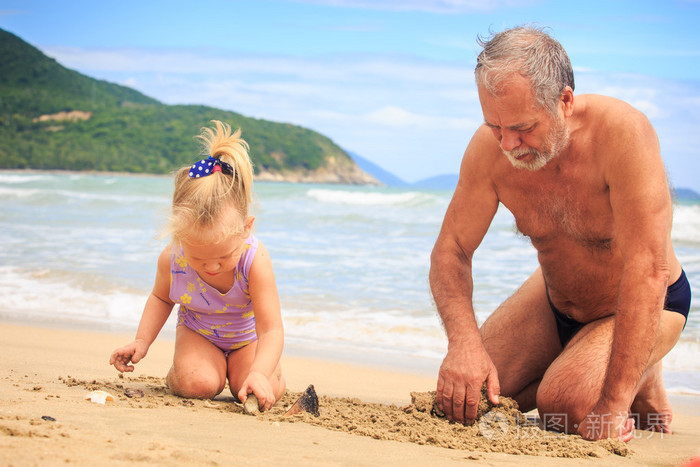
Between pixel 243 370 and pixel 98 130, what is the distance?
6938cm

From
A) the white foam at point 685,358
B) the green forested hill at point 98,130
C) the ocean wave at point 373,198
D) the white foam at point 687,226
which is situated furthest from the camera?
the green forested hill at point 98,130

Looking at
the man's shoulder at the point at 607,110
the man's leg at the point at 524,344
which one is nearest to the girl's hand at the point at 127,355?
the man's leg at the point at 524,344

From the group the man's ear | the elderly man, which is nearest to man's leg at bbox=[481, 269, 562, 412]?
the elderly man

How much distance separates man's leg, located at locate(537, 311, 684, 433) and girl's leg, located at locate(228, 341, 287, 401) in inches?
48.4

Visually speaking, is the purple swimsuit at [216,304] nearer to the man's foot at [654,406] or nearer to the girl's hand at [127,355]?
the girl's hand at [127,355]

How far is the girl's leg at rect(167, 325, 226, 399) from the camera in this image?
312 centimetres

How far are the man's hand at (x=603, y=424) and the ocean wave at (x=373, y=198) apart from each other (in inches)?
824

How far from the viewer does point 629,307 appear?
2.63 m

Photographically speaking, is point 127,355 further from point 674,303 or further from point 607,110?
point 674,303

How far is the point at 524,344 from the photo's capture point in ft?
11.5

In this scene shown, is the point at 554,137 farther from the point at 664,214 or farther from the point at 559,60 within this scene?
the point at 664,214

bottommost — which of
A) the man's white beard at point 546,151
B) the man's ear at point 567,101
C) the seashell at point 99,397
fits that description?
the seashell at point 99,397

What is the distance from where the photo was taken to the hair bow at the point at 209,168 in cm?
293

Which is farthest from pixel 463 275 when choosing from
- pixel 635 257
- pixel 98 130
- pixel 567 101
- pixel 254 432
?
pixel 98 130
